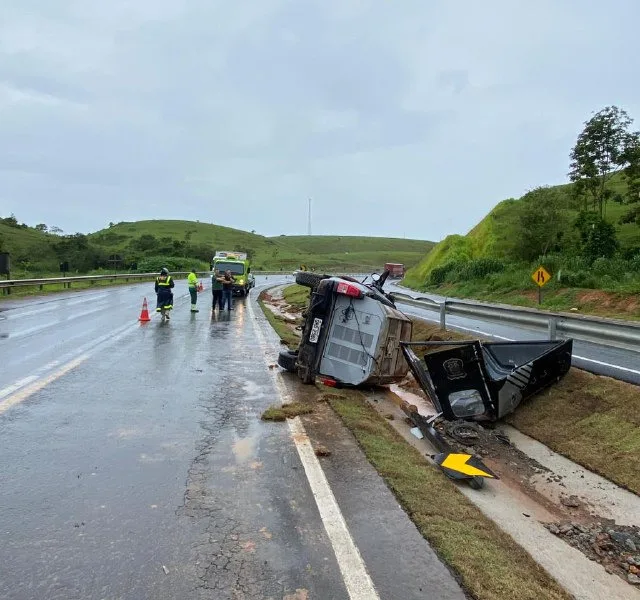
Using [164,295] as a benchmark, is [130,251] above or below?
above

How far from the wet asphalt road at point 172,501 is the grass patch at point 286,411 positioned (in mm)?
149

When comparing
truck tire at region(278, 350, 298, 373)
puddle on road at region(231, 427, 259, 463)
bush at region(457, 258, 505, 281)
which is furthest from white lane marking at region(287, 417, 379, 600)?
bush at region(457, 258, 505, 281)

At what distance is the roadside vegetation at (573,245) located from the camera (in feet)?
83.4

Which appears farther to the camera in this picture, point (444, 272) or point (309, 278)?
point (444, 272)

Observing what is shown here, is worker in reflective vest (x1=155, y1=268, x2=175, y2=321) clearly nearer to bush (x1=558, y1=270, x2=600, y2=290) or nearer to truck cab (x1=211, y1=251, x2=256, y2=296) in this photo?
truck cab (x1=211, y1=251, x2=256, y2=296)

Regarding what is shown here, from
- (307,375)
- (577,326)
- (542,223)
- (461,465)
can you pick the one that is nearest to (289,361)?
(307,375)

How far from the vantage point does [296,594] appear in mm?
2934

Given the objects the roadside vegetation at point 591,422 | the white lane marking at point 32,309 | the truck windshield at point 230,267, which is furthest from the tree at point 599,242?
the white lane marking at point 32,309

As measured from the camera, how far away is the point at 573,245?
35.6m

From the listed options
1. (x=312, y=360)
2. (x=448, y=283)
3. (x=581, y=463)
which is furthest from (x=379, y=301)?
(x=448, y=283)

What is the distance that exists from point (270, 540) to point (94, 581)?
1079 millimetres

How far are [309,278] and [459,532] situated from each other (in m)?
6.13

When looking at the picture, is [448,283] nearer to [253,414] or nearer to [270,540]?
[253,414]

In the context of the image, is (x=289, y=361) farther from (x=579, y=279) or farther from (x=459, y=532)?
(x=579, y=279)
